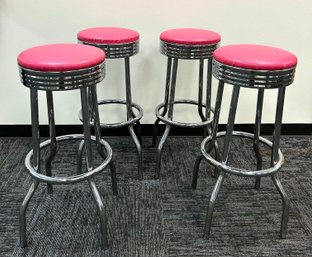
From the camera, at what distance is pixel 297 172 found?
2176 millimetres

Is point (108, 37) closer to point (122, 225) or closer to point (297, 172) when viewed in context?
point (122, 225)

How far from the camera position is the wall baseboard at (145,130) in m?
2.50

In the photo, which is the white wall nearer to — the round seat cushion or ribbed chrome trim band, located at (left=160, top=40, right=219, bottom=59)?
ribbed chrome trim band, located at (left=160, top=40, right=219, bottom=59)

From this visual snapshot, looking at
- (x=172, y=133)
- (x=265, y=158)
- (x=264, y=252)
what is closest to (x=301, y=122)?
(x=265, y=158)

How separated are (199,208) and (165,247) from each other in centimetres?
33

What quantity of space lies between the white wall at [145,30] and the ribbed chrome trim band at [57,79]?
0.98 m

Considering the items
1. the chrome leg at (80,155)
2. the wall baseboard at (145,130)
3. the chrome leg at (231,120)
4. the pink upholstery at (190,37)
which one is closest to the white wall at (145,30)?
the wall baseboard at (145,130)

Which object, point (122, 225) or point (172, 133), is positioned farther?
point (172, 133)

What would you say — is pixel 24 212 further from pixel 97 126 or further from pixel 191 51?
pixel 191 51

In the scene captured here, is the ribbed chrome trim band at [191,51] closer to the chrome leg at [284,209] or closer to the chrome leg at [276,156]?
the chrome leg at [276,156]

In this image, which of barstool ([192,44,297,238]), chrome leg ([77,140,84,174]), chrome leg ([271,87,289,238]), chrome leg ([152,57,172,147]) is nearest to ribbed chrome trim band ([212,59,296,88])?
barstool ([192,44,297,238])

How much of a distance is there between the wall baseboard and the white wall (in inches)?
2.0

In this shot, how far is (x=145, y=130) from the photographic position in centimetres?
254

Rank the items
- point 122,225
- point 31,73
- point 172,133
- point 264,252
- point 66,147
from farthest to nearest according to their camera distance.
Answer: point 172,133, point 66,147, point 122,225, point 264,252, point 31,73
